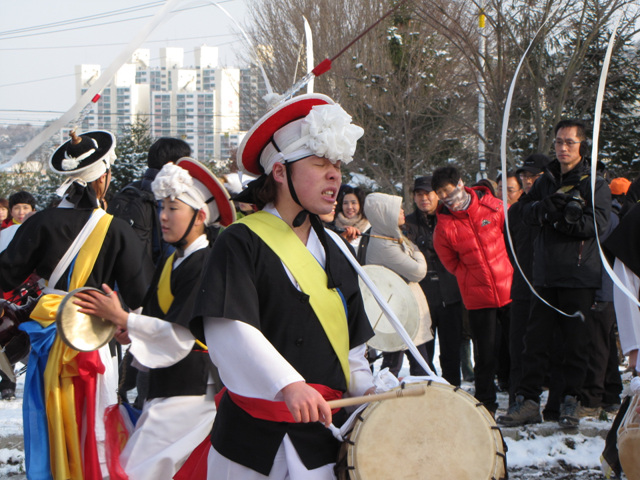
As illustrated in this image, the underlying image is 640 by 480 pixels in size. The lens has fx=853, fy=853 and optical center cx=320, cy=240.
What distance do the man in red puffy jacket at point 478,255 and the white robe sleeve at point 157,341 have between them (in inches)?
142

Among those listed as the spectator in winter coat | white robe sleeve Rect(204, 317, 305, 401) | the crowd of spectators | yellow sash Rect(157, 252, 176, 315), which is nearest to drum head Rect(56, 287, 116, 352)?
yellow sash Rect(157, 252, 176, 315)

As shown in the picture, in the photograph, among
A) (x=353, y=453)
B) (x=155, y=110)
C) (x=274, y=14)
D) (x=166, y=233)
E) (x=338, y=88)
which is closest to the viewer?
(x=353, y=453)

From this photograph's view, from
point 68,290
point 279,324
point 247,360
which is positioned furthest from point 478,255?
point 247,360

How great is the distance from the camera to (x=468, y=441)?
100 inches

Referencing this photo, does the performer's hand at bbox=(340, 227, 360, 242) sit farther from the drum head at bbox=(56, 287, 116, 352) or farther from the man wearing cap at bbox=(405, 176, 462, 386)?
the drum head at bbox=(56, 287, 116, 352)

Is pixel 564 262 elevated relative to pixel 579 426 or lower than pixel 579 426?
elevated

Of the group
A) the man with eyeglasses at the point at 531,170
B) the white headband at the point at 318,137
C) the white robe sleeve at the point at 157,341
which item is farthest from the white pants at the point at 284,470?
the man with eyeglasses at the point at 531,170

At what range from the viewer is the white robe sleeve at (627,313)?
358 cm

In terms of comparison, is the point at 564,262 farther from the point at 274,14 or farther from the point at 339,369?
the point at 274,14

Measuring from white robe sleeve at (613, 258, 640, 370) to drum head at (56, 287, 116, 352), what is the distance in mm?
2135

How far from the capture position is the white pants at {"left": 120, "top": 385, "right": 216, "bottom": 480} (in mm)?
4020

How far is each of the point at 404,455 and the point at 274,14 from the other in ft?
91.4

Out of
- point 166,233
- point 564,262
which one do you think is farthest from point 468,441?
point 564,262

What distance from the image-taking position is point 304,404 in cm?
233
